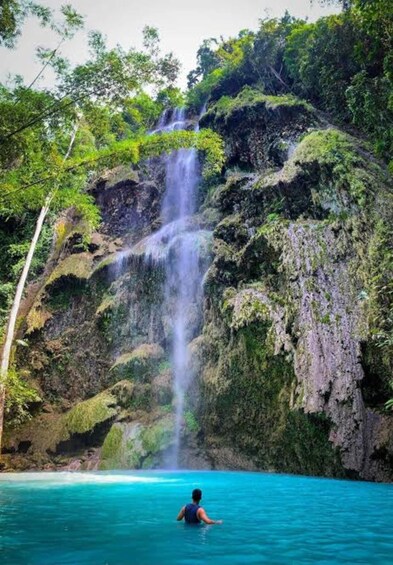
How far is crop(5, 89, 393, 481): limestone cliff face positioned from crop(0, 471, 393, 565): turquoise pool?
2.31 m

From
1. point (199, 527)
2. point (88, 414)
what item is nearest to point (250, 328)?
point (88, 414)

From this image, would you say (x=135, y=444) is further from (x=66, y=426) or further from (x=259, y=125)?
(x=259, y=125)

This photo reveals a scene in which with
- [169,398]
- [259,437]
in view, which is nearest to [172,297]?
[169,398]

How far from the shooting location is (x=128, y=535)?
506cm

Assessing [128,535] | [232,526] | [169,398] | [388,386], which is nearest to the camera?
[128,535]

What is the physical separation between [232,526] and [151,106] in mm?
25188

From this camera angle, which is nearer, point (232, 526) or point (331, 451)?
point (232, 526)

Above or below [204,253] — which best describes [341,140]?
above

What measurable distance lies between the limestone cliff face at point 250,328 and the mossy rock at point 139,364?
4 cm

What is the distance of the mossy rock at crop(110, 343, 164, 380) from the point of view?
16.4m

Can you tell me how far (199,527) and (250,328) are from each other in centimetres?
755

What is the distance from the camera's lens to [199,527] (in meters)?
5.45

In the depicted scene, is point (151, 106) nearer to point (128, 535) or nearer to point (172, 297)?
point (172, 297)

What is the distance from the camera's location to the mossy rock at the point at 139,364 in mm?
16406
